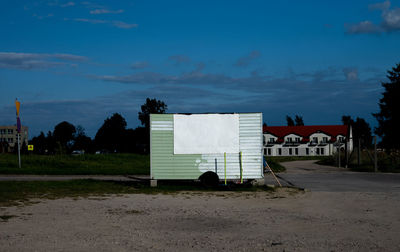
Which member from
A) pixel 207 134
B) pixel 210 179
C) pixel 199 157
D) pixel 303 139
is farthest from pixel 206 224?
pixel 303 139

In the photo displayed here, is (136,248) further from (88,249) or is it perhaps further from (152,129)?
(152,129)

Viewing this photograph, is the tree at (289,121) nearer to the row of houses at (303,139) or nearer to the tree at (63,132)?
the row of houses at (303,139)

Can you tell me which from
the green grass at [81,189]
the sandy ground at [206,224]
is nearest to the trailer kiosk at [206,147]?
the green grass at [81,189]

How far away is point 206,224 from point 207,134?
8.85 m

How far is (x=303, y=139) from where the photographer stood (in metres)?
100

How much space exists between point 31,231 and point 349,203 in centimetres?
884

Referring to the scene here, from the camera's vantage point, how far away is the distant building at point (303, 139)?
98.1 meters

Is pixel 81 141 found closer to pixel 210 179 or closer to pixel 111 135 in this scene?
pixel 111 135

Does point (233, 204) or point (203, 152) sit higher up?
point (203, 152)

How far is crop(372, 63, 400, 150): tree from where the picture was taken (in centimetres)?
7343

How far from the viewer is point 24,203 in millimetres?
12859

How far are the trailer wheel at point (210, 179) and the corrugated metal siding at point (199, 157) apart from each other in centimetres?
27

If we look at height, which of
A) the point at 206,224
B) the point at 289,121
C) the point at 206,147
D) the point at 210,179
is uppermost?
the point at 289,121

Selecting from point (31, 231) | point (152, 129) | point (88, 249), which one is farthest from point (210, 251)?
point (152, 129)
